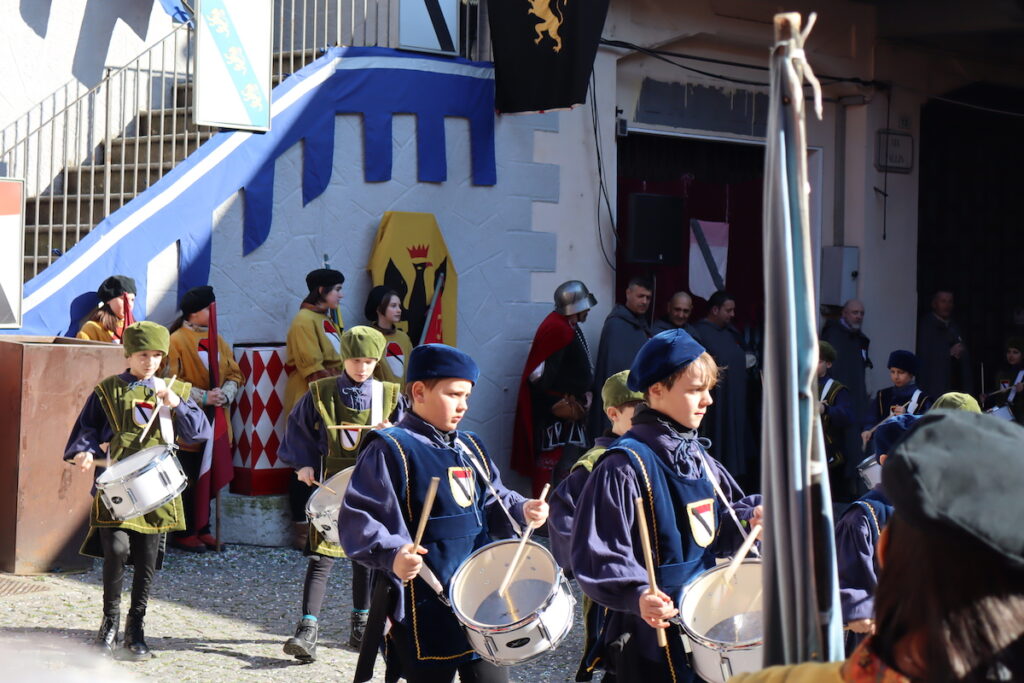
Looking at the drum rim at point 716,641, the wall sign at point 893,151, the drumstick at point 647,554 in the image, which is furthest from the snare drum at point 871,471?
the wall sign at point 893,151

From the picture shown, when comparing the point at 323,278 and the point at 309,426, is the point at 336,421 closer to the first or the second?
the point at 309,426

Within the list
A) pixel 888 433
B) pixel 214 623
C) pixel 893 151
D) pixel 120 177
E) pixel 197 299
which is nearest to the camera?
pixel 888 433

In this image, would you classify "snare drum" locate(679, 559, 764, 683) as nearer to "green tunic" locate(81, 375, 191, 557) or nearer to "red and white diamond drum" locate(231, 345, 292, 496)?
"green tunic" locate(81, 375, 191, 557)

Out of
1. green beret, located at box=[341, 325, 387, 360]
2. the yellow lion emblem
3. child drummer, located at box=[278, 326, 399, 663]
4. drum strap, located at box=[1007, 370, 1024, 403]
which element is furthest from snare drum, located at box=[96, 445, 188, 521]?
drum strap, located at box=[1007, 370, 1024, 403]

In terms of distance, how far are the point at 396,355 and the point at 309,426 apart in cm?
258

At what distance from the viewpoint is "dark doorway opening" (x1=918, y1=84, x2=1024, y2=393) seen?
14.2 m

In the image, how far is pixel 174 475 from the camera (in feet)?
21.3

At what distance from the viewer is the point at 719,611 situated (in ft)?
12.1

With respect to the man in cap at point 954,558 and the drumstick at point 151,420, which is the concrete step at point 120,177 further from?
the man in cap at point 954,558

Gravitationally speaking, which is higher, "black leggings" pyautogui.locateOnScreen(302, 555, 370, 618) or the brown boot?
"black leggings" pyautogui.locateOnScreen(302, 555, 370, 618)

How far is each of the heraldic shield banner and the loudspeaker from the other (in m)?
1.90

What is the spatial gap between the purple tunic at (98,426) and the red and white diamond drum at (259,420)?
7.83 ft

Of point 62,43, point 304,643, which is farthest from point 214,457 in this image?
point 62,43

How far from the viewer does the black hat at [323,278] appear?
30.8 ft
